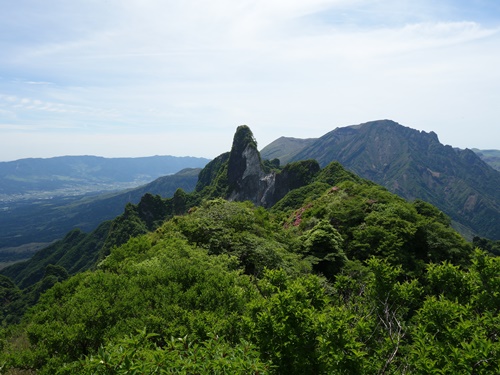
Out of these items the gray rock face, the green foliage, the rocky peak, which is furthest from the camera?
the rocky peak

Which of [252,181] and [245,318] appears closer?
[245,318]

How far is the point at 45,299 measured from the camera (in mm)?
14336

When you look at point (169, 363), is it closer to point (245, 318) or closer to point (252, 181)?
point (245, 318)

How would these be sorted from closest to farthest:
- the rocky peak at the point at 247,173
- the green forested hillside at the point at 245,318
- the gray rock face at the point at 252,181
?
the green forested hillside at the point at 245,318 → the gray rock face at the point at 252,181 → the rocky peak at the point at 247,173

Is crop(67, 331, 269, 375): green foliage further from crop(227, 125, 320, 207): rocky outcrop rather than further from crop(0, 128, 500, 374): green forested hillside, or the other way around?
crop(227, 125, 320, 207): rocky outcrop

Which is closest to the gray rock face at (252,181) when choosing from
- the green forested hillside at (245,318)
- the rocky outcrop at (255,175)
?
the rocky outcrop at (255,175)

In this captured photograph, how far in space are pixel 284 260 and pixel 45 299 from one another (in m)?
13.4

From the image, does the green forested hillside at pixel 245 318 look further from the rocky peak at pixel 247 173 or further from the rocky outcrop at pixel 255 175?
the rocky peak at pixel 247 173

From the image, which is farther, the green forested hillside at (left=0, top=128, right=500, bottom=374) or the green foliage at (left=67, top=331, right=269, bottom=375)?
the green forested hillside at (left=0, top=128, right=500, bottom=374)

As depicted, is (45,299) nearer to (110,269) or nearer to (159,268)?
(110,269)

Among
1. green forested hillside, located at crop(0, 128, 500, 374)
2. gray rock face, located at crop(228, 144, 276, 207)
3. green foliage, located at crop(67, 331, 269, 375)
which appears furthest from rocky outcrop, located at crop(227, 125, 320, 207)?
green foliage, located at crop(67, 331, 269, 375)

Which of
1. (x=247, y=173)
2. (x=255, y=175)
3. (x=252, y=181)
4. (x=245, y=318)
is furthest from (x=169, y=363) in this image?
(x=247, y=173)

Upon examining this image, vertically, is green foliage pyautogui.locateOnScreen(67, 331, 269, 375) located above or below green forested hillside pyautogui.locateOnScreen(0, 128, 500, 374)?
above

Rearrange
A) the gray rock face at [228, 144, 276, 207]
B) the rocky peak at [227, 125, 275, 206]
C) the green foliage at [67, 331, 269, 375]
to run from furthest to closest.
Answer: the rocky peak at [227, 125, 275, 206]
the gray rock face at [228, 144, 276, 207]
the green foliage at [67, 331, 269, 375]
